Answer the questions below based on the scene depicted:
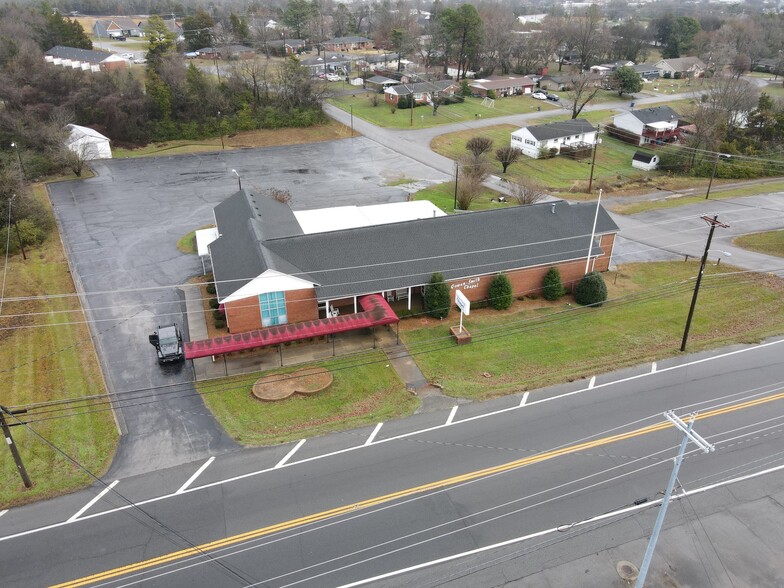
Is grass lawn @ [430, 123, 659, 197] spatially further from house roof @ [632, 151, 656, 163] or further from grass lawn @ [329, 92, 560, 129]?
grass lawn @ [329, 92, 560, 129]

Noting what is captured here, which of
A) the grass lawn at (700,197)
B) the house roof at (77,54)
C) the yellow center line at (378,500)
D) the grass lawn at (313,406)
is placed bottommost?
the grass lawn at (700,197)

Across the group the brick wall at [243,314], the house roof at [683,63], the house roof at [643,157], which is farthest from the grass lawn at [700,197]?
the house roof at [683,63]

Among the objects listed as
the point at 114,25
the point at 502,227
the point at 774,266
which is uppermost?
the point at 114,25

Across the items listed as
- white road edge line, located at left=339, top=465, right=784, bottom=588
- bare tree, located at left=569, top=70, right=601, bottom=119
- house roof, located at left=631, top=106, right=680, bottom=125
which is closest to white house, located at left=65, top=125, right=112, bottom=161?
white road edge line, located at left=339, top=465, right=784, bottom=588

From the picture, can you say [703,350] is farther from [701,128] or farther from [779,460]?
[701,128]

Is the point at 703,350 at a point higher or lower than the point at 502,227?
lower

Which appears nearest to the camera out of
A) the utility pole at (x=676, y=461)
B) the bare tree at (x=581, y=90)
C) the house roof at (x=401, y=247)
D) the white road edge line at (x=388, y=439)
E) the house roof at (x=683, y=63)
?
the utility pole at (x=676, y=461)

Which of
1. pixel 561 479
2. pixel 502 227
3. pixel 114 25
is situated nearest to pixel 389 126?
pixel 502 227

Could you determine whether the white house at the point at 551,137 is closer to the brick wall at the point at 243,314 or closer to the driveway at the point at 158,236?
the driveway at the point at 158,236
